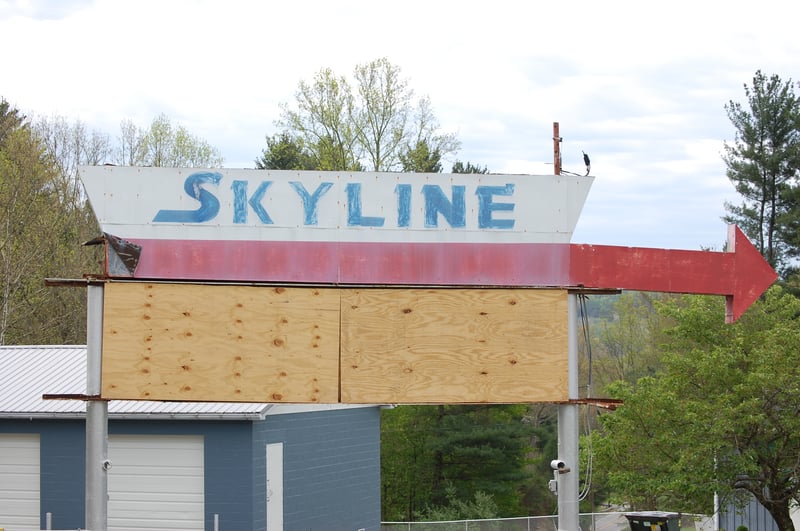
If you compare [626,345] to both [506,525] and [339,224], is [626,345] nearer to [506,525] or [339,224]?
[506,525]

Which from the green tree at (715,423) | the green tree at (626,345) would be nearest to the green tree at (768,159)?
the green tree at (626,345)

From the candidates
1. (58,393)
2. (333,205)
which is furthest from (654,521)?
(58,393)

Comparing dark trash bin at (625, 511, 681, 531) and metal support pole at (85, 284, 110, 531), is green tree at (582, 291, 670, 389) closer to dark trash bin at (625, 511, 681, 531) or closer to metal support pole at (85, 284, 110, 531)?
dark trash bin at (625, 511, 681, 531)

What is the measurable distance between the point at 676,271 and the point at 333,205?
3780mm

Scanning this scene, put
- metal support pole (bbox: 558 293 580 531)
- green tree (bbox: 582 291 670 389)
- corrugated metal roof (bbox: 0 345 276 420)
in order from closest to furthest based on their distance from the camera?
metal support pole (bbox: 558 293 580 531) < corrugated metal roof (bbox: 0 345 276 420) < green tree (bbox: 582 291 670 389)

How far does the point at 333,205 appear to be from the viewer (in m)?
10.2

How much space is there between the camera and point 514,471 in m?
40.5

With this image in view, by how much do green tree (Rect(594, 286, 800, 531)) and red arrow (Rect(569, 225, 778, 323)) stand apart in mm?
6871

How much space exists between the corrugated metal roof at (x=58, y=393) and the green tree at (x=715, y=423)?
7120mm

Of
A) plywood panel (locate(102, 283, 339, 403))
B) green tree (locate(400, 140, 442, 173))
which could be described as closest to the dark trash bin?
plywood panel (locate(102, 283, 339, 403))

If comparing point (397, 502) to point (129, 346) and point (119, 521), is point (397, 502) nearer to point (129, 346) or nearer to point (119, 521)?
point (119, 521)

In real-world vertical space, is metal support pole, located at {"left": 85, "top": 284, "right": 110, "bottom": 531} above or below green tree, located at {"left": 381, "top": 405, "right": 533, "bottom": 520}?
above

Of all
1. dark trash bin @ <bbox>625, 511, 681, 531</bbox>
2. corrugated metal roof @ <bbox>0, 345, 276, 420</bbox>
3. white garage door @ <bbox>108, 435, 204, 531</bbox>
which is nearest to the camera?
dark trash bin @ <bbox>625, 511, 681, 531</bbox>

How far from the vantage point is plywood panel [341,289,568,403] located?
992 cm
